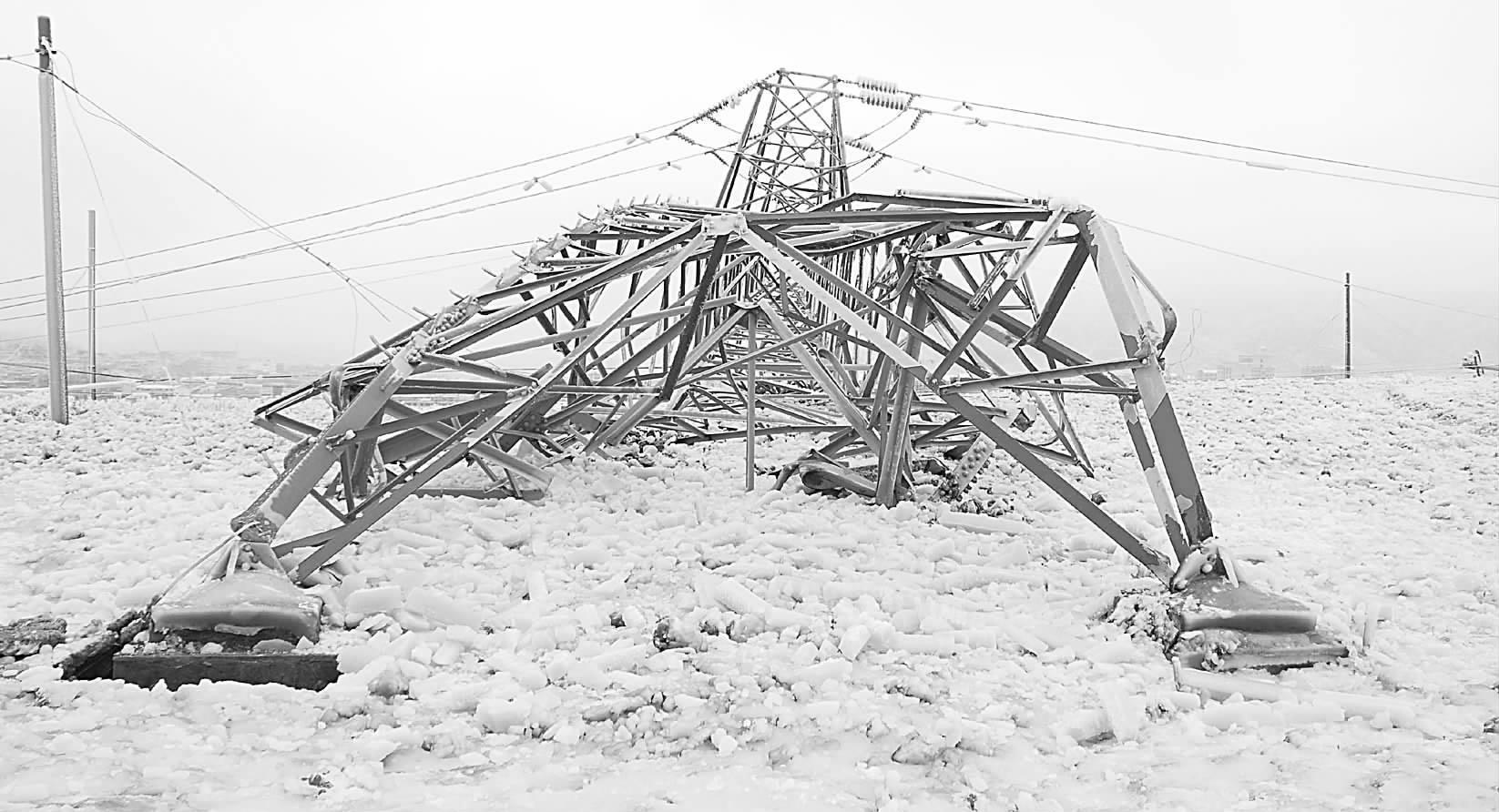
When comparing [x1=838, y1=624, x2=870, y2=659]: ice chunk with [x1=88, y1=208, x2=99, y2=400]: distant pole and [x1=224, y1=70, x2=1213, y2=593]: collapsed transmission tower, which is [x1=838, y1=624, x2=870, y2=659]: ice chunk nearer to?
[x1=224, y1=70, x2=1213, y2=593]: collapsed transmission tower

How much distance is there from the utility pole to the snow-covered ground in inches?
167

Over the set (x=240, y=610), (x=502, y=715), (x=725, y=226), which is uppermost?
(x=725, y=226)

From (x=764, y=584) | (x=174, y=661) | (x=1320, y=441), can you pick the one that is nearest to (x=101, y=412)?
(x=174, y=661)

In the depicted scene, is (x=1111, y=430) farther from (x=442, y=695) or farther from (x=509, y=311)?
(x=442, y=695)

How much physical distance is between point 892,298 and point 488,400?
2.88m

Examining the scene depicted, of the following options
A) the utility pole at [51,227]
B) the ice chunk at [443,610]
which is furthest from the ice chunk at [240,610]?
the utility pole at [51,227]

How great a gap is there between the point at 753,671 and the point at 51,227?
9.95m

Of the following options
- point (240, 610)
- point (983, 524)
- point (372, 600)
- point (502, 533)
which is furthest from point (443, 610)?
point (983, 524)

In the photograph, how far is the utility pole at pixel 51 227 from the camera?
9.15m

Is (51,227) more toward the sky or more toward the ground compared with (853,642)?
more toward the sky

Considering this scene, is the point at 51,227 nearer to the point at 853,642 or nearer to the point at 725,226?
the point at 725,226

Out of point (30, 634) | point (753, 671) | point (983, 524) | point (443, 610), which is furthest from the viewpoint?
point (983, 524)

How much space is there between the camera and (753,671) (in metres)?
3.12

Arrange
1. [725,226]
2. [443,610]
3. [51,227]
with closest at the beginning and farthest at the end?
1. [443,610]
2. [725,226]
3. [51,227]
